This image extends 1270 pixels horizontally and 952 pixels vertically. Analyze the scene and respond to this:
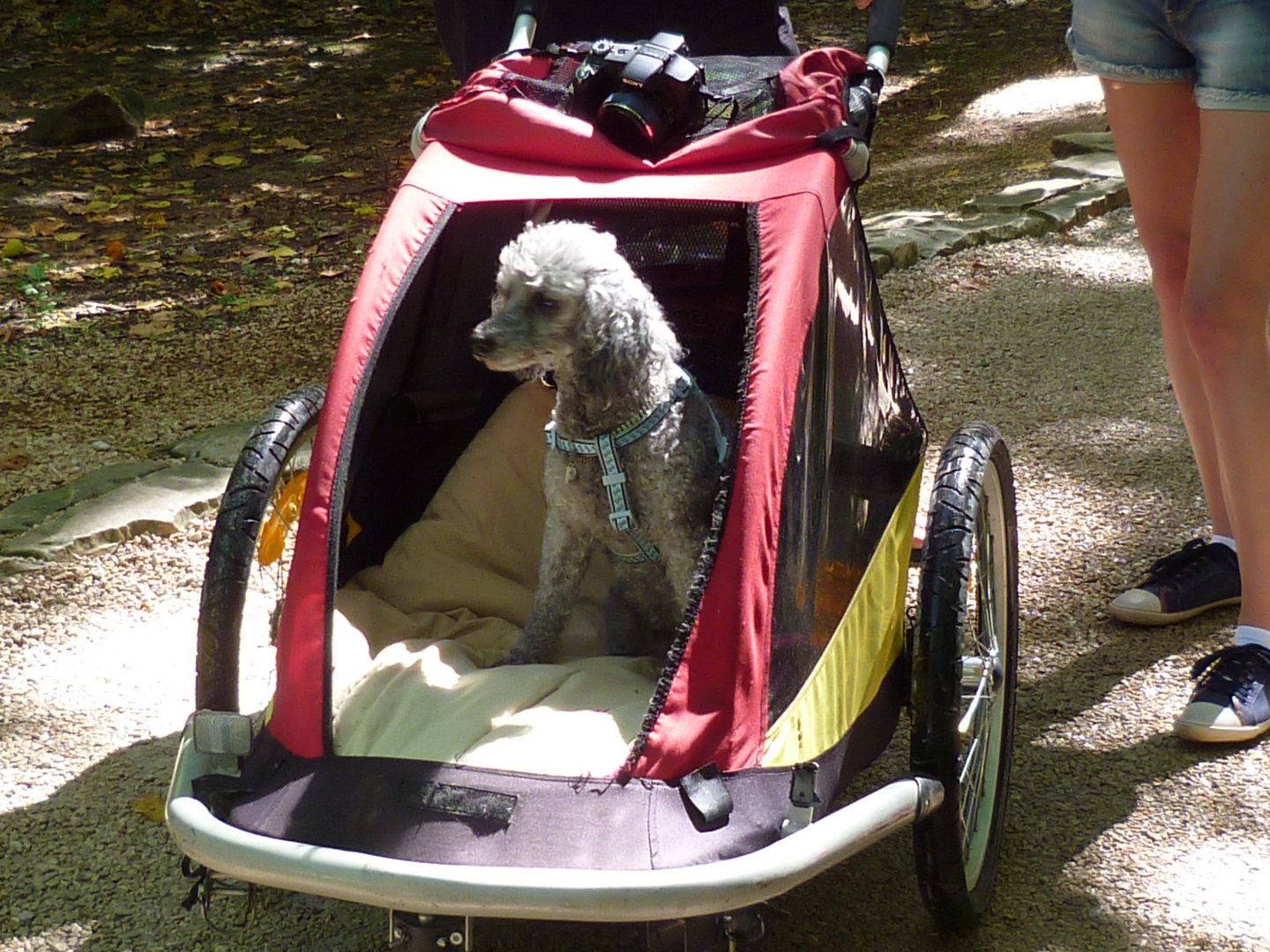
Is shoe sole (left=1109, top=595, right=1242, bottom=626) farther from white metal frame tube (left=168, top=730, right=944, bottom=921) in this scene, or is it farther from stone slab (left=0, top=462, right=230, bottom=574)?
stone slab (left=0, top=462, right=230, bottom=574)

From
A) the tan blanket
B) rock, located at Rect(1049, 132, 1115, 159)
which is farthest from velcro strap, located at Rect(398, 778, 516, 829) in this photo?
rock, located at Rect(1049, 132, 1115, 159)

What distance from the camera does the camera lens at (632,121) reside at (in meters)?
2.32

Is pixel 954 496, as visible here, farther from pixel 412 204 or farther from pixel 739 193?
pixel 412 204

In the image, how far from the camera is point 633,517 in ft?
8.00

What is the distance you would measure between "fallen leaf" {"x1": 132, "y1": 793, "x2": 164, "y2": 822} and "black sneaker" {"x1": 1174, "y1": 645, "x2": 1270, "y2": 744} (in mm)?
1969

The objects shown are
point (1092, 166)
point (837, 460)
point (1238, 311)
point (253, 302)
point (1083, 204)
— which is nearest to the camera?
point (837, 460)

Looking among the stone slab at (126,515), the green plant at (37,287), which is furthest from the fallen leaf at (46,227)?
the stone slab at (126,515)

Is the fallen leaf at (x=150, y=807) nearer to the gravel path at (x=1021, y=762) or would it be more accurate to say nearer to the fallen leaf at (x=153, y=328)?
the gravel path at (x=1021, y=762)

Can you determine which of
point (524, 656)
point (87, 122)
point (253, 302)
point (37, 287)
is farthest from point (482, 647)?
point (87, 122)

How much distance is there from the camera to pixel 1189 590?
117 inches

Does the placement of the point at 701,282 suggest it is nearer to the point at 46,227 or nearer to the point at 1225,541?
the point at 1225,541

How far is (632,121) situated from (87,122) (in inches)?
246

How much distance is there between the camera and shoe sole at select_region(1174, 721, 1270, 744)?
8.37 feet

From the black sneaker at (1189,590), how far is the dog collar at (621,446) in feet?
3.83
